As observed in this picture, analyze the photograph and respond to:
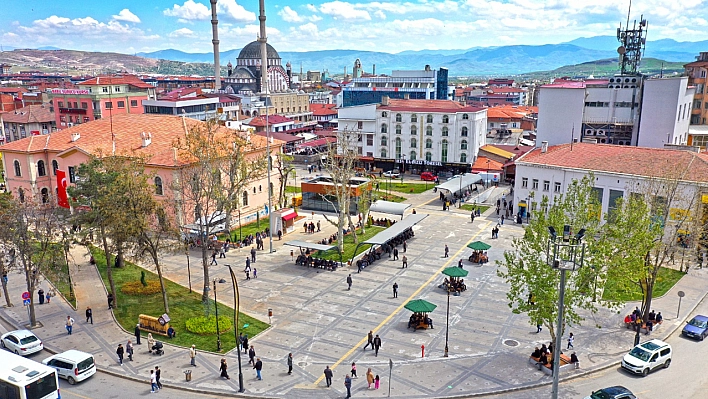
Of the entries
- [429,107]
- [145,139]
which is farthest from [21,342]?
[429,107]

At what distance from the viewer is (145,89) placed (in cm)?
10656

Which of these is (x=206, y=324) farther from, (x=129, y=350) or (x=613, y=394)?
(x=613, y=394)

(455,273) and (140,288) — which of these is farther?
(140,288)

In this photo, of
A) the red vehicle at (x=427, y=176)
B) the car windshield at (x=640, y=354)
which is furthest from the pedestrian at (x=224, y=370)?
the red vehicle at (x=427, y=176)

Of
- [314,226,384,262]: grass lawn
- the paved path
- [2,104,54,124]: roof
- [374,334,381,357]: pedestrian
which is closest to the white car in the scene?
the paved path

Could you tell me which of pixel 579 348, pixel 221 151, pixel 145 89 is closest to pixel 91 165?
pixel 221 151

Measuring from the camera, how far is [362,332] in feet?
102

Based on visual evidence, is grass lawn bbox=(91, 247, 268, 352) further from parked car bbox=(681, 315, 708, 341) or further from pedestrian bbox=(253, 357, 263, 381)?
parked car bbox=(681, 315, 708, 341)

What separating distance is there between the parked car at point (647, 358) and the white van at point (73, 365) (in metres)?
27.3

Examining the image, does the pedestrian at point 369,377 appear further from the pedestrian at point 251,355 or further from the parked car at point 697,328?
the parked car at point 697,328

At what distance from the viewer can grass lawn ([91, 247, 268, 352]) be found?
30.2m

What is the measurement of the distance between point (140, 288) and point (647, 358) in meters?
32.3

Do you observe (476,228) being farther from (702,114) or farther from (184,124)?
(702,114)

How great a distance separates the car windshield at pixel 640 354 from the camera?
26506 mm
